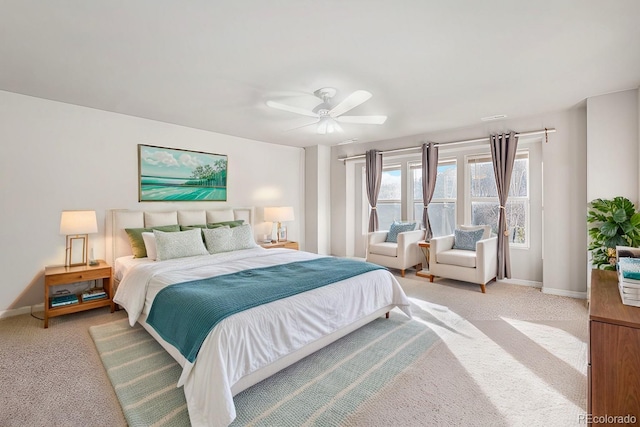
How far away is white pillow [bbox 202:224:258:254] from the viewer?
4.02m

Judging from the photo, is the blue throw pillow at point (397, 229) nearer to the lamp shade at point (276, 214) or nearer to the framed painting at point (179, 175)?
the lamp shade at point (276, 214)

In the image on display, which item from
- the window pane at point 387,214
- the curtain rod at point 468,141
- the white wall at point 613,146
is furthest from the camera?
the window pane at point 387,214

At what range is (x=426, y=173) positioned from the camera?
17.3 feet

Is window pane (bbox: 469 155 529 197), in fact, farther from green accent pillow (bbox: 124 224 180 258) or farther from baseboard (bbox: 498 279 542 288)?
green accent pillow (bbox: 124 224 180 258)

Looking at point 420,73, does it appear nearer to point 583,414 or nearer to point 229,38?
point 229,38

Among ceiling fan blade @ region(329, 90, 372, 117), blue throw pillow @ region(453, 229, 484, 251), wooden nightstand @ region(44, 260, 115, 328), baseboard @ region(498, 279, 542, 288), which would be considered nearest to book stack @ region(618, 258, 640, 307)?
ceiling fan blade @ region(329, 90, 372, 117)

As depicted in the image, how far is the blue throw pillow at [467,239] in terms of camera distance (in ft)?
15.2

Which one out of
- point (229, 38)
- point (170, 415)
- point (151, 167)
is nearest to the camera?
point (170, 415)

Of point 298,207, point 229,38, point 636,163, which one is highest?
point 229,38

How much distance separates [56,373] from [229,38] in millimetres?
2833

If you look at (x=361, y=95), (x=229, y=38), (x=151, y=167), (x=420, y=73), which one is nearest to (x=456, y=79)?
(x=420, y=73)

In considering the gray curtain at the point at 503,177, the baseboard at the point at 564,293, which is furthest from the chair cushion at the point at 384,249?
the baseboard at the point at 564,293

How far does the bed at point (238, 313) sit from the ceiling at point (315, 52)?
1754mm

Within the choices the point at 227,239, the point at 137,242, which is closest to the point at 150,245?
the point at 137,242
